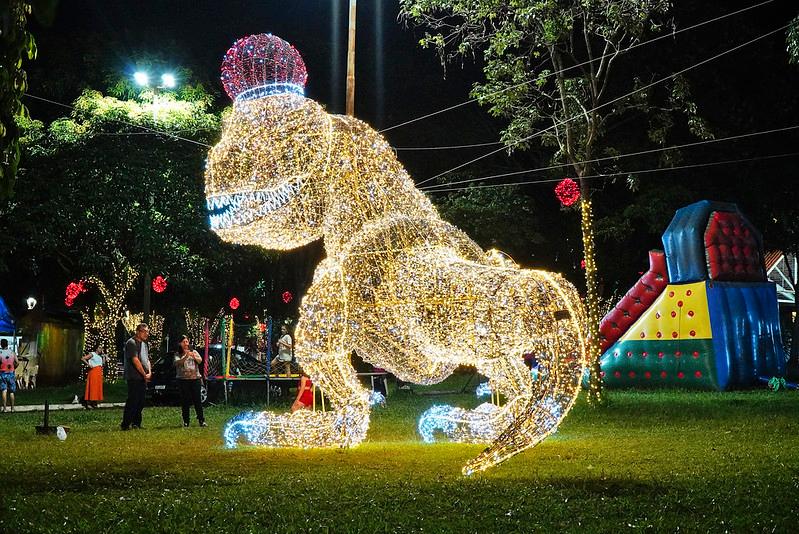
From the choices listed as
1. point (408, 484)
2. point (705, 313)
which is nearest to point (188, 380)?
point (408, 484)

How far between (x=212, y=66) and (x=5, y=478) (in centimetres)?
1617

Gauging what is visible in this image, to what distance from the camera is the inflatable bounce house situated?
18094 millimetres

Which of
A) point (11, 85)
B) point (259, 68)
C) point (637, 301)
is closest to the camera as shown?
point (11, 85)

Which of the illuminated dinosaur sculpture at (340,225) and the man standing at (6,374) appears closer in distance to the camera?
the illuminated dinosaur sculpture at (340,225)

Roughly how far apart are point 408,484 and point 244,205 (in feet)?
8.86

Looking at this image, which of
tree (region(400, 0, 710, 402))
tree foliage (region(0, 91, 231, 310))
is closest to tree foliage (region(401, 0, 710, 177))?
tree (region(400, 0, 710, 402))

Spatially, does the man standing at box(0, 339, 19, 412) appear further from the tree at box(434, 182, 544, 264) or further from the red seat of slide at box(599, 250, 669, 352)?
the red seat of slide at box(599, 250, 669, 352)

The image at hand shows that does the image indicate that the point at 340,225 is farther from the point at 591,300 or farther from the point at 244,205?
the point at 591,300

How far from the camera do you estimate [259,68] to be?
8227 millimetres

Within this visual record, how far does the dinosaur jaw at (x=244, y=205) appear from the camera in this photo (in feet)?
26.5

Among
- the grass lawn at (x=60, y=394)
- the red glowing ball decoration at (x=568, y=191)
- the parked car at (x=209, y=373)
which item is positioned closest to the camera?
the red glowing ball decoration at (x=568, y=191)

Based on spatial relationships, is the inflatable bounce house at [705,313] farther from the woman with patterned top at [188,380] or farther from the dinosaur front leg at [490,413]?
the dinosaur front leg at [490,413]

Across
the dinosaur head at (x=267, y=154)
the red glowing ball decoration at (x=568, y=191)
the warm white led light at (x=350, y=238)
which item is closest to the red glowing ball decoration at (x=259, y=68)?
the dinosaur head at (x=267, y=154)

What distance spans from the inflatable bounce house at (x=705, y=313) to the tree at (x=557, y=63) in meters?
2.85
